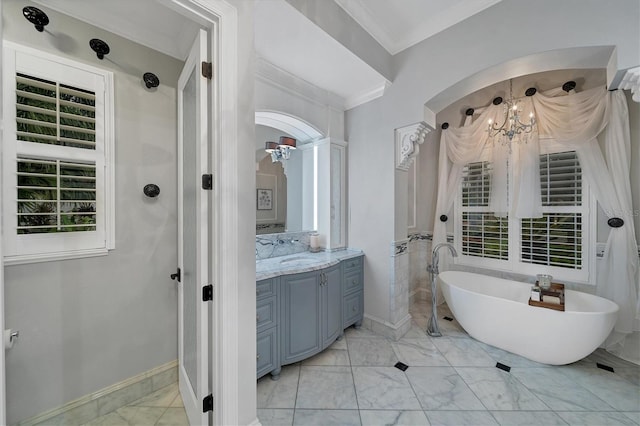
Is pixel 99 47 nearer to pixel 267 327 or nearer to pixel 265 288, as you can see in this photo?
pixel 265 288

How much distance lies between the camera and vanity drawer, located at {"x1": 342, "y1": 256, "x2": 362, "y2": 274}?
250cm

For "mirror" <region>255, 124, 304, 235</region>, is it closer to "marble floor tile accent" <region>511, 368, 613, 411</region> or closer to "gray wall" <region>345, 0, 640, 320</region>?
"gray wall" <region>345, 0, 640, 320</region>

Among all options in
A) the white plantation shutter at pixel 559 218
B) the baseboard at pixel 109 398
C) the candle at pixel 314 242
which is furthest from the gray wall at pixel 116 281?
the white plantation shutter at pixel 559 218

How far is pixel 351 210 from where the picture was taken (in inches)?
112

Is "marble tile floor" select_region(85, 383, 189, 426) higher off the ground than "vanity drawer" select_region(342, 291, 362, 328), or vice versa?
"vanity drawer" select_region(342, 291, 362, 328)

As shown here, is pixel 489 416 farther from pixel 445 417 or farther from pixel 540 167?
pixel 540 167

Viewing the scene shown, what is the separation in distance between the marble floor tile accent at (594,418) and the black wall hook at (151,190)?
311cm

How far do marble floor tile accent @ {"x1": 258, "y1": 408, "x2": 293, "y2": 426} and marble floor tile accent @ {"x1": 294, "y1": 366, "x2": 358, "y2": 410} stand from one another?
97 mm

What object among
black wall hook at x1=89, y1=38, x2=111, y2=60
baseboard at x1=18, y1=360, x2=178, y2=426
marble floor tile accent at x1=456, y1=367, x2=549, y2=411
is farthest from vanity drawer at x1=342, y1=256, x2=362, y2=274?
black wall hook at x1=89, y1=38, x2=111, y2=60

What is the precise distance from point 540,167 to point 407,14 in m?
2.16

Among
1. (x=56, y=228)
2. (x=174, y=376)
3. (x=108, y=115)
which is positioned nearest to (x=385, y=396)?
(x=174, y=376)

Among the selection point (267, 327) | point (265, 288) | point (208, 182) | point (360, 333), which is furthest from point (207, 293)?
point (360, 333)

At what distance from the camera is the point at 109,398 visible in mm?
1579

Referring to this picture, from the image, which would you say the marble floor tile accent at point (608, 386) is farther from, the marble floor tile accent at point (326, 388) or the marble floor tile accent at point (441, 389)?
the marble floor tile accent at point (326, 388)
